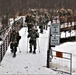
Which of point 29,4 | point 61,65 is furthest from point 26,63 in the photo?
point 29,4

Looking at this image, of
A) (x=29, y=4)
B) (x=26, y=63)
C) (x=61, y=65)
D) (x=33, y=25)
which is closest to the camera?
(x=61, y=65)

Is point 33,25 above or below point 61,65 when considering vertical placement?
above

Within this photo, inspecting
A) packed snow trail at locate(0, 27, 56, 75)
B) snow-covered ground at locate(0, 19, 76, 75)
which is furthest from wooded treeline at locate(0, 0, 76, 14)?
packed snow trail at locate(0, 27, 56, 75)

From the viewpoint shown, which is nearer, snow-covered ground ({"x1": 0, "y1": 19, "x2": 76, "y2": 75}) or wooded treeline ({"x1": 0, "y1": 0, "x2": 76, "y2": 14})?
snow-covered ground ({"x1": 0, "y1": 19, "x2": 76, "y2": 75})

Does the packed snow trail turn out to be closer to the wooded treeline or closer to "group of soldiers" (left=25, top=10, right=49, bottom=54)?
"group of soldiers" (left=25, top=10, right=49, bottom=54)

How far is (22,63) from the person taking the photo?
57.1 ft

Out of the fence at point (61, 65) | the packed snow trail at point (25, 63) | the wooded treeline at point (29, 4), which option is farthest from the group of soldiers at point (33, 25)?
the wooded treeline at point (29, 4)

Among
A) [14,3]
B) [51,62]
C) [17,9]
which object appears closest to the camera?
[51,62]

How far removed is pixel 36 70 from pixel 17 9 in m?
47.3

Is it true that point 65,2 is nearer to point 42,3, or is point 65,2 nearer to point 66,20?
point 42,3

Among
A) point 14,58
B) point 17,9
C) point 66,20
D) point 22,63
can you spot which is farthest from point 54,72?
point 17,9

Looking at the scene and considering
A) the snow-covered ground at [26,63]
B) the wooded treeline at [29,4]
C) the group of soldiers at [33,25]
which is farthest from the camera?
the wooded treeline at [29,4]

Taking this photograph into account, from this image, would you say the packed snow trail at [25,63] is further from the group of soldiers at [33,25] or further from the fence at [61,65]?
the group of soldiers at [33,25]

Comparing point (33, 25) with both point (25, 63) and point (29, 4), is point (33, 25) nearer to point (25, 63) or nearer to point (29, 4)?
point (25, 63)
